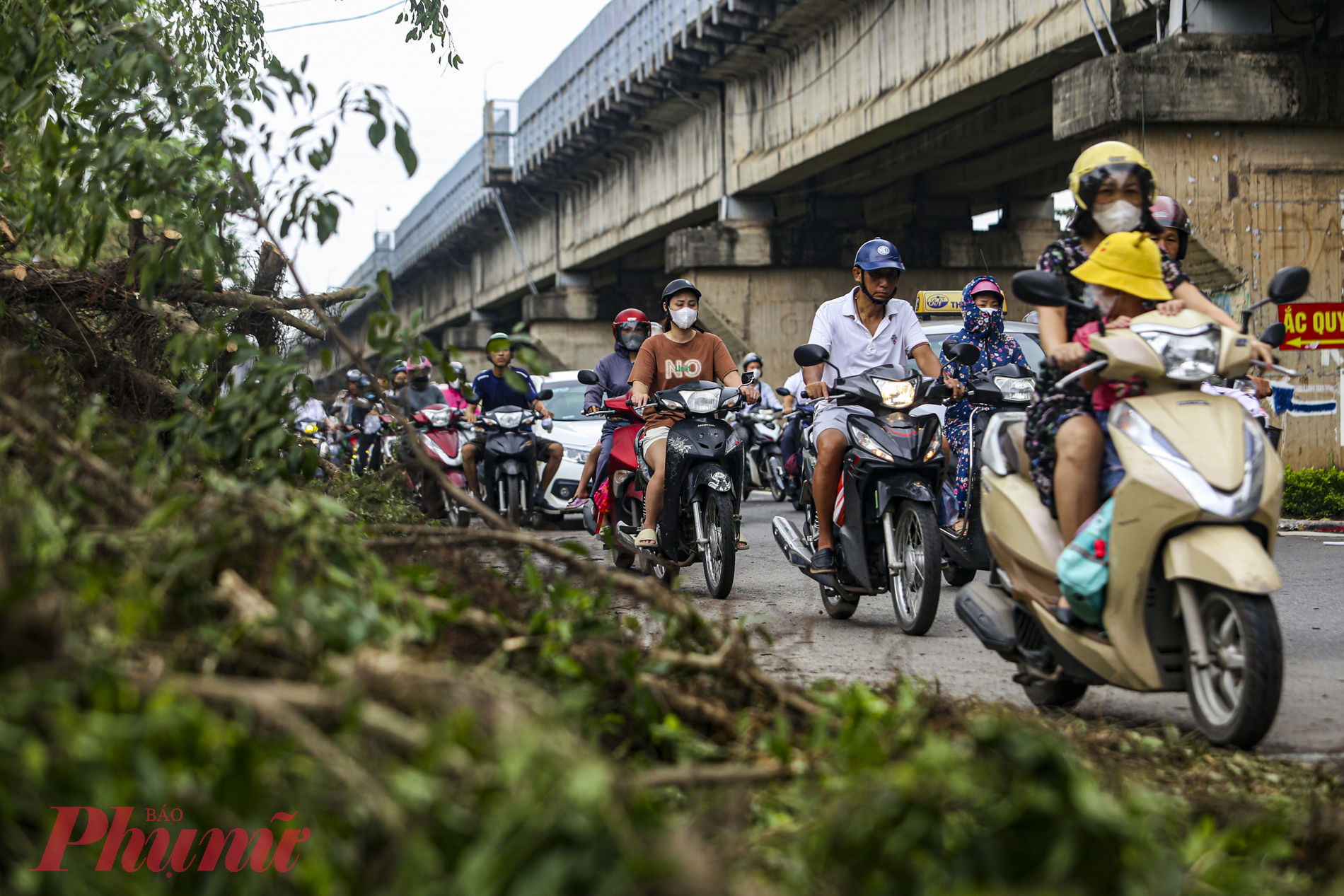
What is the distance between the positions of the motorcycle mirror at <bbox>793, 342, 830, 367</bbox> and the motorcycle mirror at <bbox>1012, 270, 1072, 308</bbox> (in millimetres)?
2126

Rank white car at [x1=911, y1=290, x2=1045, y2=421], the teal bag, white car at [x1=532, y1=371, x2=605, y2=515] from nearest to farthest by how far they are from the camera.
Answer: the teal bag → white car at [x1=911, y1=290, x2=1045, y2=421] → white car at [x1=532, y1=371, x2=605, y2=515]

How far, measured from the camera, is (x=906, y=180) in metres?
24.9

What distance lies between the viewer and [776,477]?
1736 cm

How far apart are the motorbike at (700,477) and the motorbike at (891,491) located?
1.10 metres

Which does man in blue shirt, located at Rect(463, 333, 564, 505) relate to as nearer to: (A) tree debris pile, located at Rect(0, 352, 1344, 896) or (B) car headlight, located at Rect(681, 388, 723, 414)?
(B) car headlight, located at Rect(681, 388, 723, 414)

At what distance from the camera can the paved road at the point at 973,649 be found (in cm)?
458

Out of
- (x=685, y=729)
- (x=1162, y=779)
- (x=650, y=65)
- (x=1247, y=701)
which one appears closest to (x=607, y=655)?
(x=685, y=729)

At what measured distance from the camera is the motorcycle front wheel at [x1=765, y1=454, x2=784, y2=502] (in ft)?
56.2

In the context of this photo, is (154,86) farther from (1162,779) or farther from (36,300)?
(1162,779)

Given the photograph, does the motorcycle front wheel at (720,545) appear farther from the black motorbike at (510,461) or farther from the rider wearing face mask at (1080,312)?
the black motorbike at (510,461)

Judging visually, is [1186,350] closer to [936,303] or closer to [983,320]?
[983,320]

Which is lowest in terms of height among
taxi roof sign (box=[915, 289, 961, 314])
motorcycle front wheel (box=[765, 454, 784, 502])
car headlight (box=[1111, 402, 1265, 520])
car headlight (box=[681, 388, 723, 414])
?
motorcycle front wheel (box=[765, 454, 784, 502])

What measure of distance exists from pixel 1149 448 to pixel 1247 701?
2.63 ft

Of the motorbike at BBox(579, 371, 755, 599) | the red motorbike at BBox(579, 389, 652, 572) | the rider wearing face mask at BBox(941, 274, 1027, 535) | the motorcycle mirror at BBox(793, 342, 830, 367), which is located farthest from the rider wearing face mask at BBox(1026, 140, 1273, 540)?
the red motorbike at BBox(579, 389, 652, 572)
